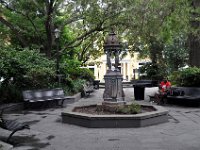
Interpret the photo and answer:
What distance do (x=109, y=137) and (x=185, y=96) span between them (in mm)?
8497

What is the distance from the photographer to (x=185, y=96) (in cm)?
1741

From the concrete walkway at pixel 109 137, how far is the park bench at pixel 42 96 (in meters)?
3.40

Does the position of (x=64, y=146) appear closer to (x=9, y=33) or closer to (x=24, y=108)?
(x=24, y=108)

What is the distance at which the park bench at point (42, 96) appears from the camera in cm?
1609

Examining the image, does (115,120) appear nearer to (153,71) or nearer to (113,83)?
(113,83)

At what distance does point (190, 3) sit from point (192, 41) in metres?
2.14

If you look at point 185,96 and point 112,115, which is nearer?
point 112,115

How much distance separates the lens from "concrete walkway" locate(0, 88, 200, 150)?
8.70 metres

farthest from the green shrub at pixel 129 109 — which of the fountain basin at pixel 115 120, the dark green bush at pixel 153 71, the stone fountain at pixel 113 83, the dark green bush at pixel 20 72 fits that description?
the dark green bush at pixel 153 71

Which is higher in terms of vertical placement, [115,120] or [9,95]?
[9,95]

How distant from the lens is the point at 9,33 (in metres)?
27.9

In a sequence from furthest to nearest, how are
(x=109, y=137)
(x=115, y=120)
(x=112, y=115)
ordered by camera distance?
(x=112, y=115) < (x=115, y=120) < (x=109, y=137)

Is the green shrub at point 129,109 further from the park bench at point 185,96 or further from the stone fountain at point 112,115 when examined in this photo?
the park bench at point 185,96

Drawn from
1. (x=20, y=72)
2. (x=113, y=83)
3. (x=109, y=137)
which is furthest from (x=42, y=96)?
(x=109, y=137)
